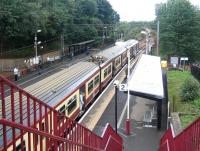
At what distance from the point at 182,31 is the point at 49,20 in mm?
18982

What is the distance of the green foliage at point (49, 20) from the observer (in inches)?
1700

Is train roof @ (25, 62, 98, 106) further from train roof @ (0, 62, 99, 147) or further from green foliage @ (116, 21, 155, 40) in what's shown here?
green foliage @ (116, 21, 155, 40)

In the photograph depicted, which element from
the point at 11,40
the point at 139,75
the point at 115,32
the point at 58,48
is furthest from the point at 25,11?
the point at 115,32

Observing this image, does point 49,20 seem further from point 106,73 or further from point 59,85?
point 59,85

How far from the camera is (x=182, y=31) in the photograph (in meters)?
55.5

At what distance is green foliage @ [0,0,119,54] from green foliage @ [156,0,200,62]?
617 inches

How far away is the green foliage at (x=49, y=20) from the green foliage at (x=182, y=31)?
15.7 meters

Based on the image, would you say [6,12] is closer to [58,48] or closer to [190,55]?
[58,48]

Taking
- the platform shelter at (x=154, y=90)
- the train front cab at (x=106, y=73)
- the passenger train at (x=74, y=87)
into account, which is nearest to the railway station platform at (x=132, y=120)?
the passenger train at (x=74, y=87)

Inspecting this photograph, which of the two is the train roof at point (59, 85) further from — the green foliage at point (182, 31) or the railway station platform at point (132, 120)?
the green foliage at point (182, 31)

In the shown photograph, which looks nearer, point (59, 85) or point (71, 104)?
point (71, 104)

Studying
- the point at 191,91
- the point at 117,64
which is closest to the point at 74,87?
the point at 191,91

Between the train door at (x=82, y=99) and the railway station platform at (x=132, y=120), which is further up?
the train door at (x=82, y=99)

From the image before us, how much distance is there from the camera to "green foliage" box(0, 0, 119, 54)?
4319 centimetres
